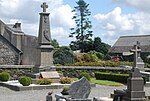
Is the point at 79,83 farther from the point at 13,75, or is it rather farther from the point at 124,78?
the point at 13,75

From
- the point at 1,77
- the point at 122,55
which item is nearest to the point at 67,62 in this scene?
the point at 1,77

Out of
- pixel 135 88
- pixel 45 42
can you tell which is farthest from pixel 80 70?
pixel 135 88

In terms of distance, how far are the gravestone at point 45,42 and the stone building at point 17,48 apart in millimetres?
13367

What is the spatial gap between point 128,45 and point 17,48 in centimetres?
3454

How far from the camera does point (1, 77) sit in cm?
2595

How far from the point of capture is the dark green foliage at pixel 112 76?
27.9m

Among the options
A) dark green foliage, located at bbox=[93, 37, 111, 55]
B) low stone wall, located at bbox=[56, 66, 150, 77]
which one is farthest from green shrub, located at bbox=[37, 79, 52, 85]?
dark green foliage, located at bbox=[93, 37, 111, 55]

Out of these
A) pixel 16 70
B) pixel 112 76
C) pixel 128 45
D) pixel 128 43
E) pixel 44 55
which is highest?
pixel 128 43

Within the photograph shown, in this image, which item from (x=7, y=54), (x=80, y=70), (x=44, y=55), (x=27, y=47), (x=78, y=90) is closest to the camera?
(x=78, y=90)

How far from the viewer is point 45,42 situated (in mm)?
25188

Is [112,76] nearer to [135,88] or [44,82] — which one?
[44,82]

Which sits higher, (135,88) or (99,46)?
(99,46)

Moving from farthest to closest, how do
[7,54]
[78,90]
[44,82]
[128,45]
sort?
[128,45] → [7,54] → [44,82] → [78,90]

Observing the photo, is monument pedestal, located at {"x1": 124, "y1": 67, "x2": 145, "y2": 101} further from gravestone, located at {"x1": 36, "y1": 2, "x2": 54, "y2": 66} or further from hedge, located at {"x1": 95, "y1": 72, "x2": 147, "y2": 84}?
hedge, located at {"x1": 95, "y1": 72, "x2": 147, "y2": 84}
